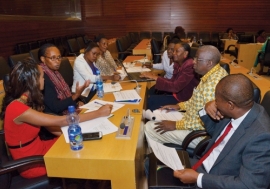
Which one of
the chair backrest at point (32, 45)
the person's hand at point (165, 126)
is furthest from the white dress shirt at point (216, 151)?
the chair backrest at point (32, 45)

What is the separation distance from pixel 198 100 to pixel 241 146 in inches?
32.0

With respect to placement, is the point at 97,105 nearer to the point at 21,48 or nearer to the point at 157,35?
the point at 21,48

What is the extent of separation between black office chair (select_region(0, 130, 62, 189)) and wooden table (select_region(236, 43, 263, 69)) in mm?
6260

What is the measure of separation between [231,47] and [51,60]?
6851 mm

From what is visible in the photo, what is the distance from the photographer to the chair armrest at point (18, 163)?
130 cm

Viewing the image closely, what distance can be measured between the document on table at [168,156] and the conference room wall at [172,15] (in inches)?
363

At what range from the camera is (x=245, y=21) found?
9.80 metres

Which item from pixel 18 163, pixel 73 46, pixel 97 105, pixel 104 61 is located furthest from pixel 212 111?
pixel 73 46

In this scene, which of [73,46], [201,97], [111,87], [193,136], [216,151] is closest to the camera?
[216,151]

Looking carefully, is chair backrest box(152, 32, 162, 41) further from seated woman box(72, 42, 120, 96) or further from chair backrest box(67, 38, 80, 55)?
seated woman box(72, 42, 120, 96)

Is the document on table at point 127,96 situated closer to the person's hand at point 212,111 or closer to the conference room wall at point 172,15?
the person's hand at point 212,111

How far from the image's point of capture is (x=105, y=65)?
11.6 ft

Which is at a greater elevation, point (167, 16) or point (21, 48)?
point (167, 16)

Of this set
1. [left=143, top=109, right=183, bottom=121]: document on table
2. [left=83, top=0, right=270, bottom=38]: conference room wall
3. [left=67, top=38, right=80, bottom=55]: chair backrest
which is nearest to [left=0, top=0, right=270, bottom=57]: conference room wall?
[left=83, top=0, right=270, bottom=38]: conference room wall
